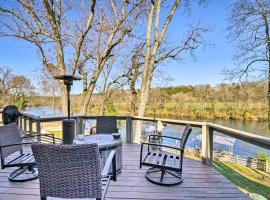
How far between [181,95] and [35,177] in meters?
13.0

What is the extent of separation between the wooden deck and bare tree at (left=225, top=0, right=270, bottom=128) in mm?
5178

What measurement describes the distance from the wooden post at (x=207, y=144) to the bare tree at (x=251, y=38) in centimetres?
440

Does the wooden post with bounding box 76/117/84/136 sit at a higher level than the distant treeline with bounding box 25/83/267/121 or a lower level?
lower

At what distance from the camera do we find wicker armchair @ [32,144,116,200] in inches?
69.0

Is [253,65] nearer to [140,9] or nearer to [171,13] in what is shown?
[171,13]

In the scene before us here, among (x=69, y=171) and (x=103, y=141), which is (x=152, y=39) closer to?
(x=103, y=141)

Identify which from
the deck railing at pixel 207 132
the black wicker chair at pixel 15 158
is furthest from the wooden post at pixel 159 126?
the black wicker chair at pixel 15 158

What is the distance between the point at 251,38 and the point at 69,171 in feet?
25.7

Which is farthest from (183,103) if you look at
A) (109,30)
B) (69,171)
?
(69,171)

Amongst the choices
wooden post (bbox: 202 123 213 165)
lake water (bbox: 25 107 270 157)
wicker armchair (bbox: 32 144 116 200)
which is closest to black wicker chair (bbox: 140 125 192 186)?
wooden post (bbox: 202 123 213 165)

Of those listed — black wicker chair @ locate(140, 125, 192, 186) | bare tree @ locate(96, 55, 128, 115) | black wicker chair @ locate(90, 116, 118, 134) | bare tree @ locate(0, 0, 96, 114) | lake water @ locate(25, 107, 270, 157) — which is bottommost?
lake water @ locate(25, 107, 270, 157)

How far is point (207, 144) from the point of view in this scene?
385 cm

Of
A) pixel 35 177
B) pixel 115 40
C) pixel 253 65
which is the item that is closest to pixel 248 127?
pixel 253 65

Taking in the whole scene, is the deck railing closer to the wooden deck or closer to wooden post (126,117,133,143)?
wooden post (126,117,133,143)
